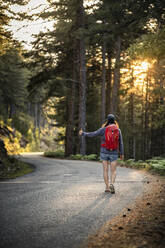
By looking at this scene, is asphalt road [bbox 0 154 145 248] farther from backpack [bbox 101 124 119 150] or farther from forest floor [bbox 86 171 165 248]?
backpack [bbox 101 124 119 150]

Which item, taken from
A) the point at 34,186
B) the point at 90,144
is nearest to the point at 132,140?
the point at 90,144

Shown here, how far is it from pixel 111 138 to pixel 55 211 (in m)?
2.88

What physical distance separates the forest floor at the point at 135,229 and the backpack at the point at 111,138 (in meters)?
1.88

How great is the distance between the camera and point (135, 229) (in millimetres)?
4215

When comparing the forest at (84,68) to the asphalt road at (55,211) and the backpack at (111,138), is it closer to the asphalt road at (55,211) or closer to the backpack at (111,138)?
the backpack at (111,138)

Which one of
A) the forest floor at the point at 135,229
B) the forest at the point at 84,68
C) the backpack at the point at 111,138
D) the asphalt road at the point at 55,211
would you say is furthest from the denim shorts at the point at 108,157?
the forest at the point at 84,68

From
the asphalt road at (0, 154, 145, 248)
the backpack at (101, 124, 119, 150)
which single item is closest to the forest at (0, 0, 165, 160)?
the backpack at (101, 124, 119, 150)

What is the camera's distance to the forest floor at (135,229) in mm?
3586

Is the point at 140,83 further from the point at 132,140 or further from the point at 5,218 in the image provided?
the point at 5,218

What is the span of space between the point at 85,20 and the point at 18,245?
2165 centimetres

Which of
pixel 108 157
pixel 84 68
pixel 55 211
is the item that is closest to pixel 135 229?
pixel 55 211

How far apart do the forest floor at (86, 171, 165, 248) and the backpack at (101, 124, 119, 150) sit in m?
1.88

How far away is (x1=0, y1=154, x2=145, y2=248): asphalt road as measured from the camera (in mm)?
3803

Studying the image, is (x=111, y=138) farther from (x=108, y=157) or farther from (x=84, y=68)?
(x=84, y=68)
